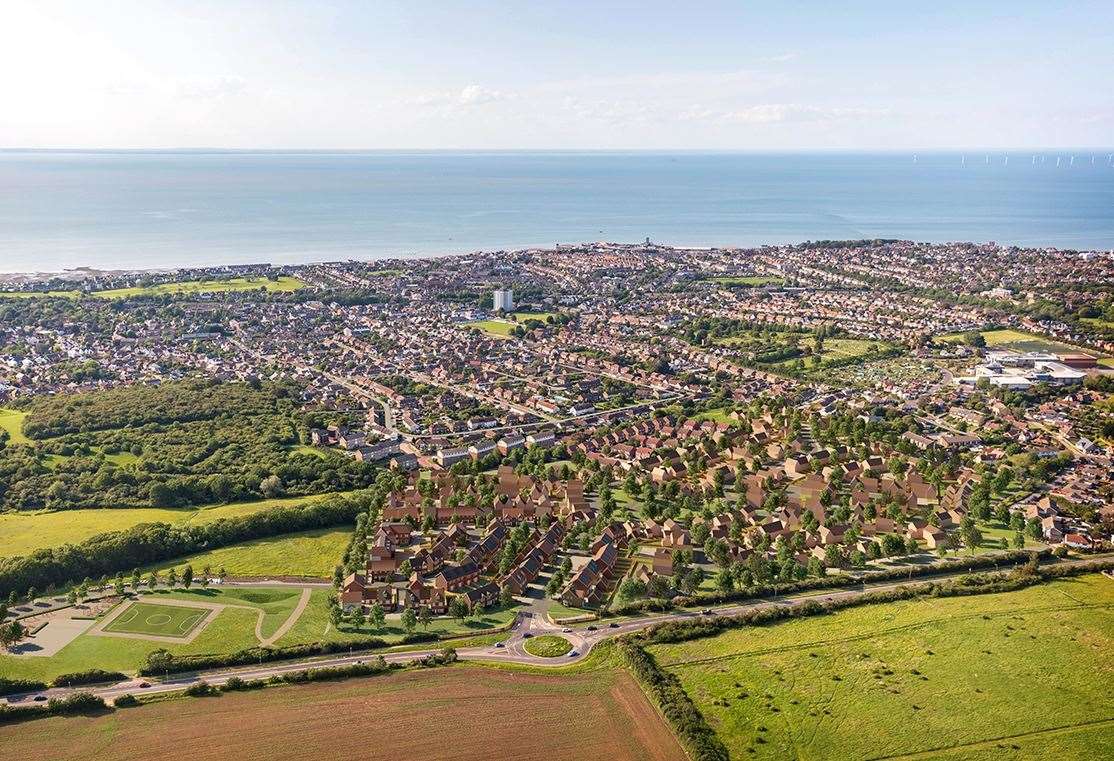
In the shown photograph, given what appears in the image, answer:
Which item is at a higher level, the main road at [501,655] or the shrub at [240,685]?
the shrub at [240,685]

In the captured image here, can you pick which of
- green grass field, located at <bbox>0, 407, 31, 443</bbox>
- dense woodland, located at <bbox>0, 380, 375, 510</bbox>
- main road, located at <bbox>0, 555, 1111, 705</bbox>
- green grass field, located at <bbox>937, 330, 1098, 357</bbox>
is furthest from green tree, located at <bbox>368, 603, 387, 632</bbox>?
green grass field, located at <bbox>937, 330, 1098, 357</bbox>

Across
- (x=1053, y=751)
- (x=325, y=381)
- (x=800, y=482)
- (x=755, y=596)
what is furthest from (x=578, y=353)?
(x=1053, y=751)

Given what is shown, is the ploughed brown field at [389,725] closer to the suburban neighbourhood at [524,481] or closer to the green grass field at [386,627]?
the suburban neighbourhood at [524,481]

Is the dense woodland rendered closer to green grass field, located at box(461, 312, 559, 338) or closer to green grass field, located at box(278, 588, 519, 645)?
green grass field, located at box(278, 588, 519, 645)

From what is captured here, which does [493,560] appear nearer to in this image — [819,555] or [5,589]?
[819,555]

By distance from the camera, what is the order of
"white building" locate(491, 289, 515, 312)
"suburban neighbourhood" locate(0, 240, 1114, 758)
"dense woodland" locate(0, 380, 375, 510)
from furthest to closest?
"white building" locate(491, 289, 515, 312), "dense woodland" locate(0, 380, 375, 510), "suburban neighbourhood" locate(0, 240, 1114, 758)

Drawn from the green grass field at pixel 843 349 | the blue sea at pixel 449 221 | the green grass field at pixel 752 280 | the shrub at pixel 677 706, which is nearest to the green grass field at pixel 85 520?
the shrub at pixel 677 706
